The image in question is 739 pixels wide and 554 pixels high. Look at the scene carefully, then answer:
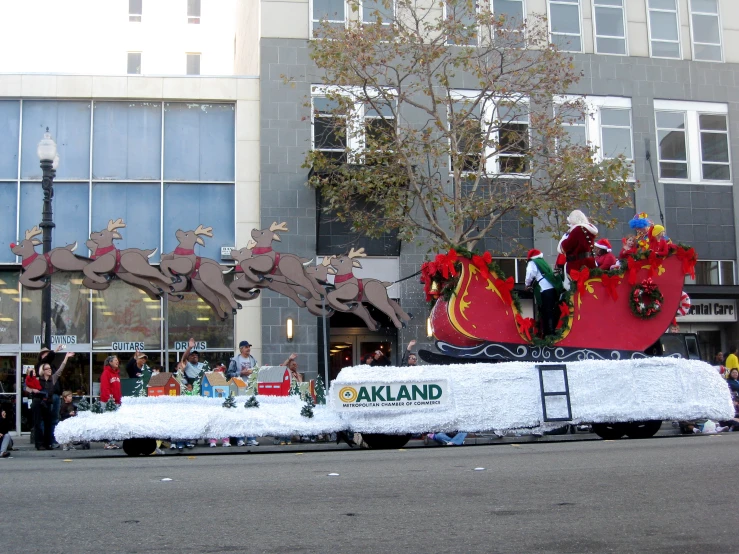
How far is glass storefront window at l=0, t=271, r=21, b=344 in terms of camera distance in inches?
840

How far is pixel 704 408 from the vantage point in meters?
13.3

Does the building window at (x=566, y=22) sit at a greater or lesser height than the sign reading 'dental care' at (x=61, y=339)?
greater

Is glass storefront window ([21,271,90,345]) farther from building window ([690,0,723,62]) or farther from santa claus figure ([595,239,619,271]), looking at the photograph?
building window ([690,0,723,62])

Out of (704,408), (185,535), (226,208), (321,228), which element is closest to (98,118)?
(226,208)

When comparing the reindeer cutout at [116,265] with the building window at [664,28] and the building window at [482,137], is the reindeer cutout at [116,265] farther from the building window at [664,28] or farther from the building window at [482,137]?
the building window at [664,28]

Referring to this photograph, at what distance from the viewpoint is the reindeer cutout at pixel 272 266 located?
49.6 ft

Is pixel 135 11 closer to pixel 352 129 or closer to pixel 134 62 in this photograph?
pixel 134 62

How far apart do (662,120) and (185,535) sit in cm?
2211

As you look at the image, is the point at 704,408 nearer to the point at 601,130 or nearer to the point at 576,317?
the point at 576,317

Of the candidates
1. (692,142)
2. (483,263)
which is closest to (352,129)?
(483,263)

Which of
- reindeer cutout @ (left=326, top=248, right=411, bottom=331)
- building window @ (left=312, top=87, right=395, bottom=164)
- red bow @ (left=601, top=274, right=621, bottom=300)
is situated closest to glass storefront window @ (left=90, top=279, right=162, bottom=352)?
building window @ (left=312, top=87, right=395, bottom=164)

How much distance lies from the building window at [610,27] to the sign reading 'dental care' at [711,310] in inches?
274

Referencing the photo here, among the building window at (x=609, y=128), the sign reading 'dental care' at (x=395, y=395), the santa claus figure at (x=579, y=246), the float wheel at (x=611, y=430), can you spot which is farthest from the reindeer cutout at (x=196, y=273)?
the building window at (x=609, y=128)

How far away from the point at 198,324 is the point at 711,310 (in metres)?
13.4
